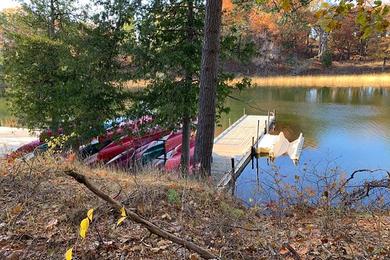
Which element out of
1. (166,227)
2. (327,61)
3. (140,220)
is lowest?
(166,227)

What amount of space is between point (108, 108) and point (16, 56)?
3954 mm

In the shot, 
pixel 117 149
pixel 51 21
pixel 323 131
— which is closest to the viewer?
pixel 117 149

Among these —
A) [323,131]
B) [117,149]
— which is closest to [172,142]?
[117,149]

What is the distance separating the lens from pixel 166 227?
3148 millimetres

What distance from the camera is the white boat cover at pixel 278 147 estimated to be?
1419 centimetres

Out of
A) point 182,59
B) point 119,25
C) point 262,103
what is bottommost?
point 262,103

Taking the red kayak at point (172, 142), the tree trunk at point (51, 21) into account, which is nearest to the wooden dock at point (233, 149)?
the red kayak at point (172, 142)

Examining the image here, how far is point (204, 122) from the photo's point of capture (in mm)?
6688

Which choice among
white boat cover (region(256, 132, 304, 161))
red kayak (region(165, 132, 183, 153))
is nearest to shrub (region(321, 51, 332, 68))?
white boat cover (region(256, 132, 304, 161))

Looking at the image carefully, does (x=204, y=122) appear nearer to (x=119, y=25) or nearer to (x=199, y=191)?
(x=199, y=191)

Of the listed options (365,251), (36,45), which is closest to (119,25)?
(36,45)

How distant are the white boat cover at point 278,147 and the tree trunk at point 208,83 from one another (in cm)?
769

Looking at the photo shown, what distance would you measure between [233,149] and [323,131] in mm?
6351

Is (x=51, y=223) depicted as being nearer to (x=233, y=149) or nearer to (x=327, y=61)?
(x=233, y=149)
